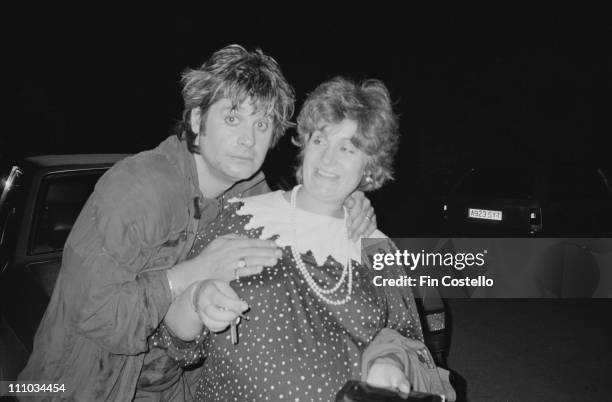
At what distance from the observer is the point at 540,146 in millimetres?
13844

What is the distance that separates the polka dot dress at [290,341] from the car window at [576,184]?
582 cm

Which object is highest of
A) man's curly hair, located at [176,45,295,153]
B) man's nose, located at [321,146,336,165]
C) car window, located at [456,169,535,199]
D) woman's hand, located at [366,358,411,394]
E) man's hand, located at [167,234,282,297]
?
man's curly hair, located at [176,45,295,153]

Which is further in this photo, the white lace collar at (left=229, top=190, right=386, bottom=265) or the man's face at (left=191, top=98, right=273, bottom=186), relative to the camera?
the man's face at (left=191, top=98, right=273, bottom=186)

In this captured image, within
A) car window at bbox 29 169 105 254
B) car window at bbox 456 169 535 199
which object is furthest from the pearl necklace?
car window at bbox 456 169 535 199

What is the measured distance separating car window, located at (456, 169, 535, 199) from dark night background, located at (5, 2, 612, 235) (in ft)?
19.5

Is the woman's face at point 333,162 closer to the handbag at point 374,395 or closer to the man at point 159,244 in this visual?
the man at point 159,244

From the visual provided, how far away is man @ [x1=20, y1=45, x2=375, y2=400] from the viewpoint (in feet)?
4.71

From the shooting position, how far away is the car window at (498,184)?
21.2 ft

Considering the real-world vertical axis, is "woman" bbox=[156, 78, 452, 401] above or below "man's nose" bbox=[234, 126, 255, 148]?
below

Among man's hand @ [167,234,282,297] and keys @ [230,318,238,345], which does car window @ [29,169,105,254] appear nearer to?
man's hand @ [167,234,282,297]

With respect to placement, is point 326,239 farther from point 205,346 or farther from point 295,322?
point 205,346

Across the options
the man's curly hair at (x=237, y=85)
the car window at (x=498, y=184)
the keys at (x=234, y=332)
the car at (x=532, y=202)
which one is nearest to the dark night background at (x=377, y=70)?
the car window at (x=498, y=184)

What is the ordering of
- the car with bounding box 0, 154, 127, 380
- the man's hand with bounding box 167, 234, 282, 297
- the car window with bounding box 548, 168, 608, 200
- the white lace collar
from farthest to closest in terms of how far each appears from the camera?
the car window with bounding box 548, 168, 608, 200 → the car with bounding box 0, 154, 127, 380 → the white lace collar → the man's hand with bounding box 167, 234, 282, 297

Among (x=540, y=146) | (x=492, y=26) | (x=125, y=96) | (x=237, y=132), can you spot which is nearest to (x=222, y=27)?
(x=125, y=96)
